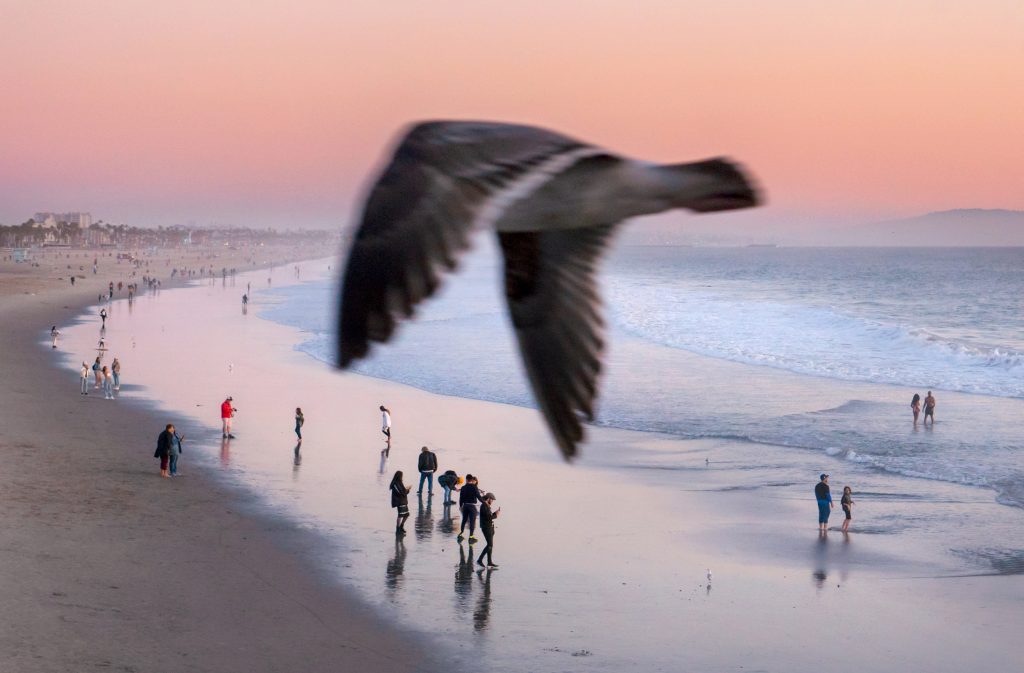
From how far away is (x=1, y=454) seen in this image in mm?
25547

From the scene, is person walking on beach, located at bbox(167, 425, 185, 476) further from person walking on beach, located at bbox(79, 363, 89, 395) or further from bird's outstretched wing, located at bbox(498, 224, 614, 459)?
bird's outstretched wing, located at bbox(498, 224, 614, 459)

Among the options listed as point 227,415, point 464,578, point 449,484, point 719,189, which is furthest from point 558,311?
point 227,415

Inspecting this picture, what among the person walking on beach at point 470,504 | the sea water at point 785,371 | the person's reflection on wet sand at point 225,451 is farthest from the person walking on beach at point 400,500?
the person's reflection on wet sand at point 225,451

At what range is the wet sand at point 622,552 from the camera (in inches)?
599

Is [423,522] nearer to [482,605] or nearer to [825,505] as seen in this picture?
[482,605]

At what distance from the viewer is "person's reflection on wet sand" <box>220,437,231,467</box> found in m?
25.9

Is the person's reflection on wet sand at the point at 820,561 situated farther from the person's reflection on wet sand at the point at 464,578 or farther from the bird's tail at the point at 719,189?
the bird's tail at the point at 719,189

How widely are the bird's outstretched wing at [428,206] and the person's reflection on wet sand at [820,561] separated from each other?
57.4ft

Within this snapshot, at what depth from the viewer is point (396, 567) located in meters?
18.1

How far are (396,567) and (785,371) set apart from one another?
28.4 meters

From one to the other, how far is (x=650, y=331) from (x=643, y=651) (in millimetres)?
43672

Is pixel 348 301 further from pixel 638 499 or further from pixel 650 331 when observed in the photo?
pixel 650 331

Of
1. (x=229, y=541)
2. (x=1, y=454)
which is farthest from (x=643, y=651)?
(x=1, y=454)

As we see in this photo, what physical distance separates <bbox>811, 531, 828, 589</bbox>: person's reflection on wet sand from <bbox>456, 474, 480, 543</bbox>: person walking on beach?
577 cm
